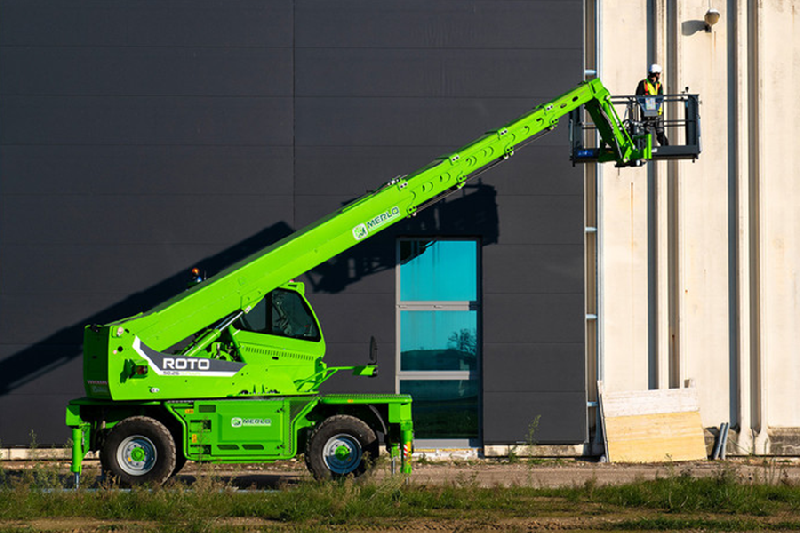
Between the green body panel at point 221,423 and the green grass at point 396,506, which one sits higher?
the green body panel at point 221,423

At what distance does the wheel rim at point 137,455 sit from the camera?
39.2 feet

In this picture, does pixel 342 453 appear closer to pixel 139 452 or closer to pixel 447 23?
pixel 139 452

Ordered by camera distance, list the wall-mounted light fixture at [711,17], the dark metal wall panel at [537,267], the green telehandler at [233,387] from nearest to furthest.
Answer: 1. the green telehandler at [233,387]
2. the dark metal wall panel at [537,267]
3. the wall-mounted light fixture at [711,17]

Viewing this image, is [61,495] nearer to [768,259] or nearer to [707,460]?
[707,460]

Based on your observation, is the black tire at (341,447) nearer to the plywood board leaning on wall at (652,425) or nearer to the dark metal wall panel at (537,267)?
the dark metal wall panel at (537,267)

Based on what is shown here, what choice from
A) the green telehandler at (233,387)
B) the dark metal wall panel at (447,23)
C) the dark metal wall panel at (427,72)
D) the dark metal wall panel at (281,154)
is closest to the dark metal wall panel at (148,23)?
the dark metal wall panel at (281,154)

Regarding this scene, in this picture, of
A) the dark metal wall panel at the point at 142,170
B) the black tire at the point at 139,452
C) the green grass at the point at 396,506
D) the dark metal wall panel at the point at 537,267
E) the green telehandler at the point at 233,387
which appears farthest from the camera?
the dark metal wall panel at the point at 537,267

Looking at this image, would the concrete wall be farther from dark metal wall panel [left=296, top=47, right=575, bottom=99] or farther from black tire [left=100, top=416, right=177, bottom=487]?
black tire [left=100, top=416, right=177, bottom=487]

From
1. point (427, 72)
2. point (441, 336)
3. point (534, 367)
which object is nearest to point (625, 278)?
point (534, 367)

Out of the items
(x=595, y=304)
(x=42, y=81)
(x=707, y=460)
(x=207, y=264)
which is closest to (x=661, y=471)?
(x=707, y=460)

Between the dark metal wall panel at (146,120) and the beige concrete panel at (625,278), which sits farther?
the beige concrete panel at (625,278)

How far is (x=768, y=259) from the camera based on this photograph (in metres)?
16.5

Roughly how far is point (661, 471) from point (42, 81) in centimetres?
1254

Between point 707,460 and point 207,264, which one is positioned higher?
point 207,264
